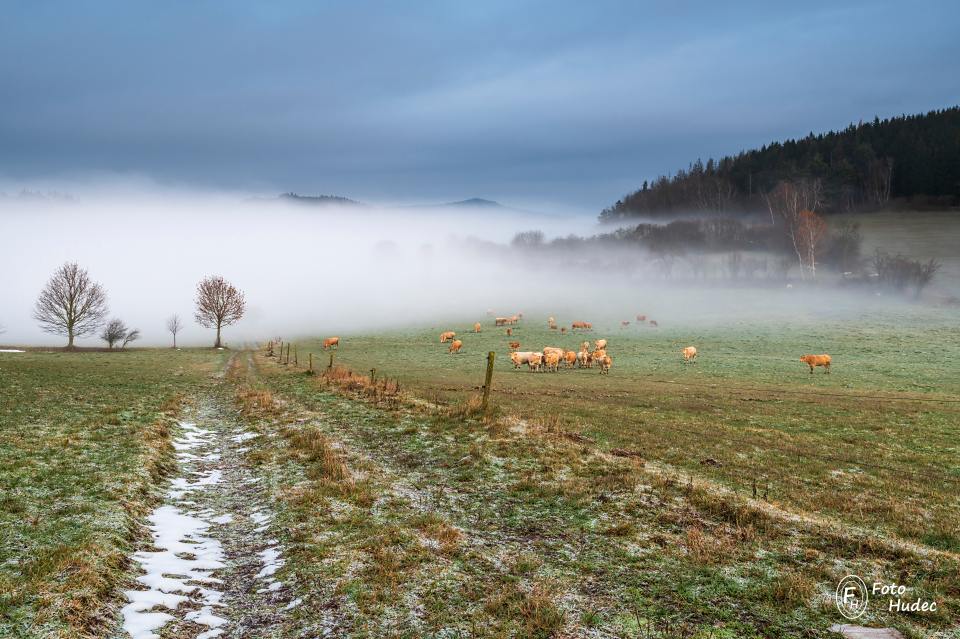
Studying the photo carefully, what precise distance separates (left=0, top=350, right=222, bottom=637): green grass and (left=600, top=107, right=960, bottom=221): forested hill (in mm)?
177928

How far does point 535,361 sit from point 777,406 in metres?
22.4

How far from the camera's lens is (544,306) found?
4545 inches

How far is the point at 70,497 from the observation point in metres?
12.4

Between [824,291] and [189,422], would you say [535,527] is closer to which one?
[189,422]

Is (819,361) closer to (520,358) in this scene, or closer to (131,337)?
(520,358)

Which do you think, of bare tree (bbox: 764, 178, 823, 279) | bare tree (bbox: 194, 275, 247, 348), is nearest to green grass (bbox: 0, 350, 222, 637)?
bare tree (bbox: 194, 275, 247, 348)

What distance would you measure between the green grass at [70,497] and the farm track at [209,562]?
0.51 m

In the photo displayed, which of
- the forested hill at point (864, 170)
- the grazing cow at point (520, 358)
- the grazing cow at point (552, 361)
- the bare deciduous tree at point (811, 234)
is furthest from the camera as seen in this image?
the forested hill at point (864, 170)

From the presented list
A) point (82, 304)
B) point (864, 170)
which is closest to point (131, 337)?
point (82, 304)

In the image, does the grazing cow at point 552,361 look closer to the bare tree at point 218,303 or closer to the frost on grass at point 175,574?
the frost on grass at point 175,574

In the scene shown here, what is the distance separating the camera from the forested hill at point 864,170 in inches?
5915

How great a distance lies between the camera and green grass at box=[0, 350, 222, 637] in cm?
787

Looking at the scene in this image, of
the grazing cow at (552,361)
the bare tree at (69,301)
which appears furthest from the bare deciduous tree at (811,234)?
the bare tree at (69,301)

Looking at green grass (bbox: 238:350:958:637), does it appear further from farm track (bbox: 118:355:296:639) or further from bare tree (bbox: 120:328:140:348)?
bare tree (bbox: 120:328:140:348)
